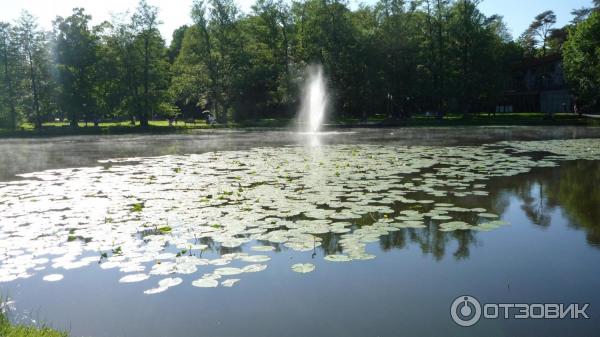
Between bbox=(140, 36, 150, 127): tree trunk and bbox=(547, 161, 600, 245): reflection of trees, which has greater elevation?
bbox=(140, 36, 150, 127): tree trunk

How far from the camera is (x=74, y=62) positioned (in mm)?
49844

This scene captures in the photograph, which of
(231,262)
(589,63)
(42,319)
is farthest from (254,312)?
(589,63)

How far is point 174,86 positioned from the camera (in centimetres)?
5597

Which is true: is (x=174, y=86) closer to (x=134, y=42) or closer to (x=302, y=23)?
(x=134, y=42)

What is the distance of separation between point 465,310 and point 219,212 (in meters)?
5.04

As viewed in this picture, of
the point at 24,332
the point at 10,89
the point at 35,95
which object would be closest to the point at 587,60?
the point at 24,332

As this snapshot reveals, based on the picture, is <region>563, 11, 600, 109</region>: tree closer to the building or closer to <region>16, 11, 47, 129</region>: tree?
the building

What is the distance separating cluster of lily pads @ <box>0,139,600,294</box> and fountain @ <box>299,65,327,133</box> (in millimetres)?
35158

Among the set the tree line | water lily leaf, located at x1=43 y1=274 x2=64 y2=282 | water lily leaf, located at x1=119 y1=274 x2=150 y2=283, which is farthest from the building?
water lily leaf, located at x1=43 y1=274 x2=64 y2=282

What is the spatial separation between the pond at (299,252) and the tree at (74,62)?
41.5 meters

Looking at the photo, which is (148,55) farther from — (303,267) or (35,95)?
(303,267)

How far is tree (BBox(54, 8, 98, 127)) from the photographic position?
162ft

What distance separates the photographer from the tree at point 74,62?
1943 inches

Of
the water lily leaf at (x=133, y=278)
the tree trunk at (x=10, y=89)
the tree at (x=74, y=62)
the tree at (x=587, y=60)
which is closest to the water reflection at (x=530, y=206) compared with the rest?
the water lily leaf at (x=133, y=278)
